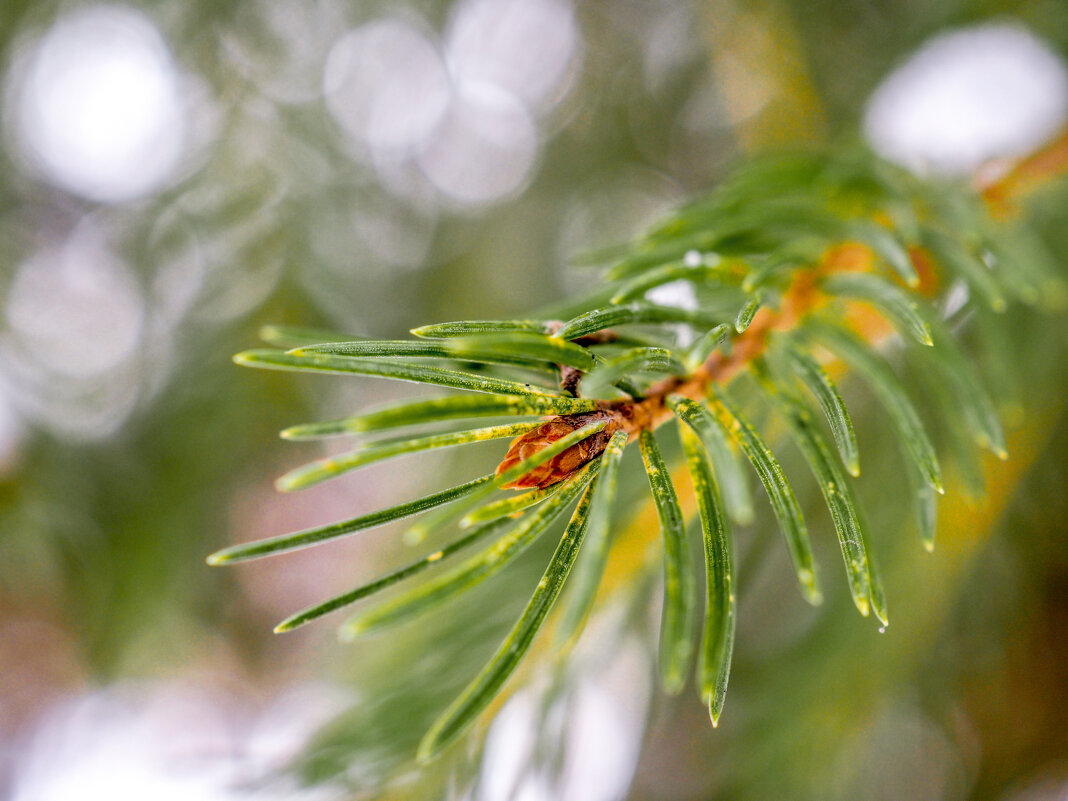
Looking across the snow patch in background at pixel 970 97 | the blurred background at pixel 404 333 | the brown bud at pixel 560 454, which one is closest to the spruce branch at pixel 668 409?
the brown bud at pixel 560 454

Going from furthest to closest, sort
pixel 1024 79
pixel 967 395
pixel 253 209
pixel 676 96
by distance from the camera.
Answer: pixel 676 96 < pixel 253 209 < pixel 1024 79 < pixel 967 395

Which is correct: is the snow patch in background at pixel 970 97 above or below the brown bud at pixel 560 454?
above

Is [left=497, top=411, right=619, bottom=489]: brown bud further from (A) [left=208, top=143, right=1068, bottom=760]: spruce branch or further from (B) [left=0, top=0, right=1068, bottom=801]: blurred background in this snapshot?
(B) [left=0, top=0, right=1068, bottom=801]: blurred background

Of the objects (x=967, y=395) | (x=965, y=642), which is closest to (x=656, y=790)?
(x=965, y=642)

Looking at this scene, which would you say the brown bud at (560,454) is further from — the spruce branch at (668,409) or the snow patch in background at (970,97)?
the snow patch in background at (970,97)

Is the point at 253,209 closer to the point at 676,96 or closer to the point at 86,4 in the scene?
the point at 86,4
